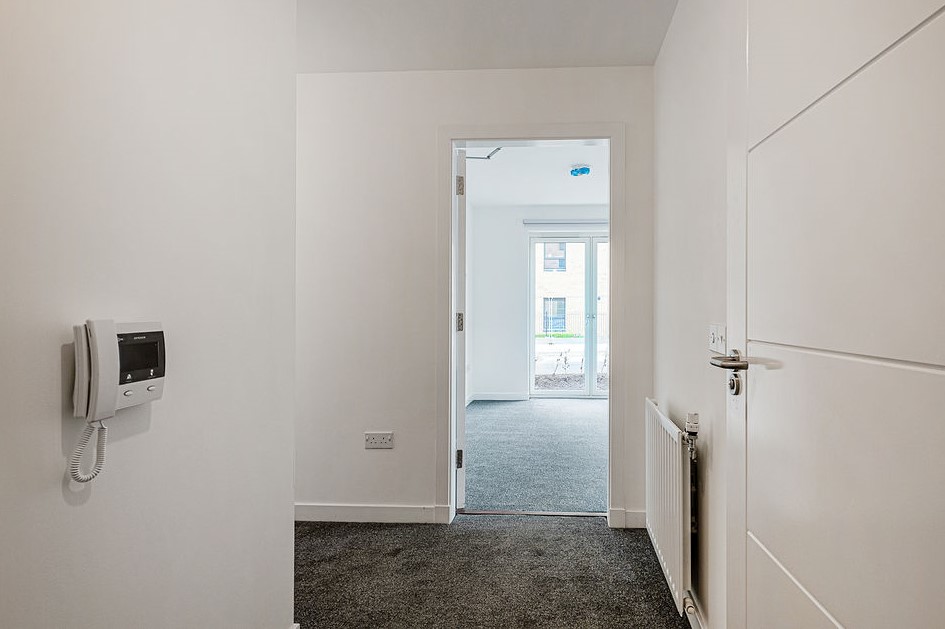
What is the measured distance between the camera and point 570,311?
7672 mm

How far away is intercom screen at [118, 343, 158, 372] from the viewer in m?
1.04

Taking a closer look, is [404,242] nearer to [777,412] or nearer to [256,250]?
[256,250]

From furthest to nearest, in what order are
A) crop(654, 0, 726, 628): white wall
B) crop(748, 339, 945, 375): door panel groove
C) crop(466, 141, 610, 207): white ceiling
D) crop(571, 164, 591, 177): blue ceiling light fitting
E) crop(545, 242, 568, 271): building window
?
crop(545, 242, 568, 271): building window < crop(571, 164, 591, 177): blue ceiling light fitting < crop(466, 141, 610, 207): white ceiling < crop(654, 0, 726, 628): white wall < crop(748, 339, 945, 375): door panel groove

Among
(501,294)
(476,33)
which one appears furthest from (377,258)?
(501,294)

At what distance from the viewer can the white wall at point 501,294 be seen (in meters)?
7.55

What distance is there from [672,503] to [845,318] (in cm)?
145

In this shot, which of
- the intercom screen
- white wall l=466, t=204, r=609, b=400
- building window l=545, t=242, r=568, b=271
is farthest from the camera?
building window l=545, t=242, r=568, b=271

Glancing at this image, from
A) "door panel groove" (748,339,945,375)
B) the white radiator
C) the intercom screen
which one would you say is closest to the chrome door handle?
"door panel groove" (748,339,945,375)

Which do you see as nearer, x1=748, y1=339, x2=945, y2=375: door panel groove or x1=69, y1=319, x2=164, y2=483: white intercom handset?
x1=748, y1=339, x2=945, y2=375: door panel groove

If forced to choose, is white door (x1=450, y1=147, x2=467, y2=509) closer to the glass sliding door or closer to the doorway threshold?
the doorway threshold

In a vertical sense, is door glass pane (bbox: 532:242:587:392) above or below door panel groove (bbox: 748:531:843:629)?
above

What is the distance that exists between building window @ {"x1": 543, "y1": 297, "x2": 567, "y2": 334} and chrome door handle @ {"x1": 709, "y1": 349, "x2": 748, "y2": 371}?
6.31 m

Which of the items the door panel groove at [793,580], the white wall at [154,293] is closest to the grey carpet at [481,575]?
the white wall at [154,293]

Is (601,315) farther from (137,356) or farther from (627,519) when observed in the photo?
(137,356)
